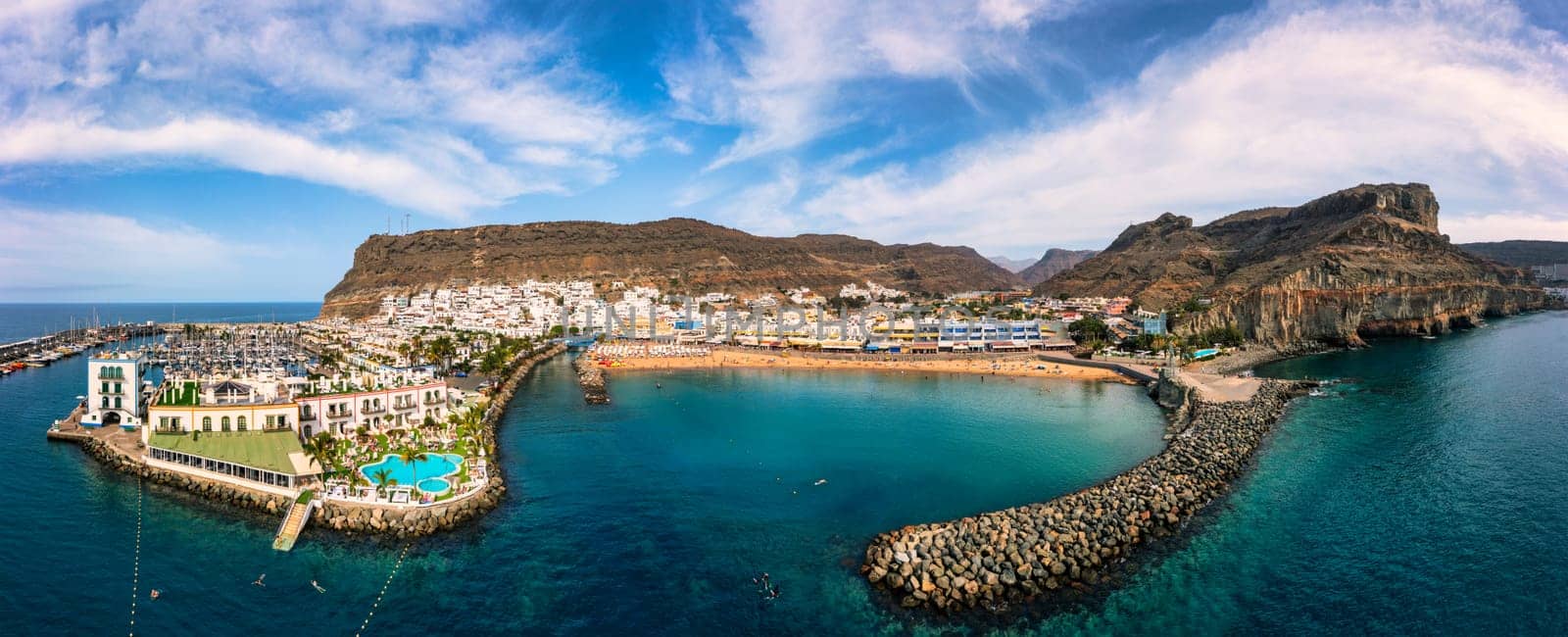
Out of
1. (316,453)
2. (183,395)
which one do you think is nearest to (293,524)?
(316,453)

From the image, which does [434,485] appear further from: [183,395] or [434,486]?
[183,395]

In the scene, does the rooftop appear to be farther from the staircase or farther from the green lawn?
the staircase

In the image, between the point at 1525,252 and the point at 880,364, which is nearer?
the point at 880,364

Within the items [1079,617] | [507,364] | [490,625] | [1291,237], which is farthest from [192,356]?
[1291,237]

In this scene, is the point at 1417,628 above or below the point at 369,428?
below

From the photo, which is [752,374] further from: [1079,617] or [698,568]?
[1079,617]

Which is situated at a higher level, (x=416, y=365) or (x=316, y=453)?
(x=416, y=365)

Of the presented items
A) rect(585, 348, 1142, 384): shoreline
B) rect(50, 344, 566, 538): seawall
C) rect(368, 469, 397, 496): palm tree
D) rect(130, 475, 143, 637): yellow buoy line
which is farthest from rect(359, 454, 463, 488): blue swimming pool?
rect(585, 348, 1142, 384): shoreline

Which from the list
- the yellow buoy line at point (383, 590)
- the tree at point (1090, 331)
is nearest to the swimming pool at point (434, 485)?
the yellow buoy line at point (383, 590)

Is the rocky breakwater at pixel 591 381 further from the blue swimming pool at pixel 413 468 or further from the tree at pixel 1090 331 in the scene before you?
the tree at pixel 1090 331
